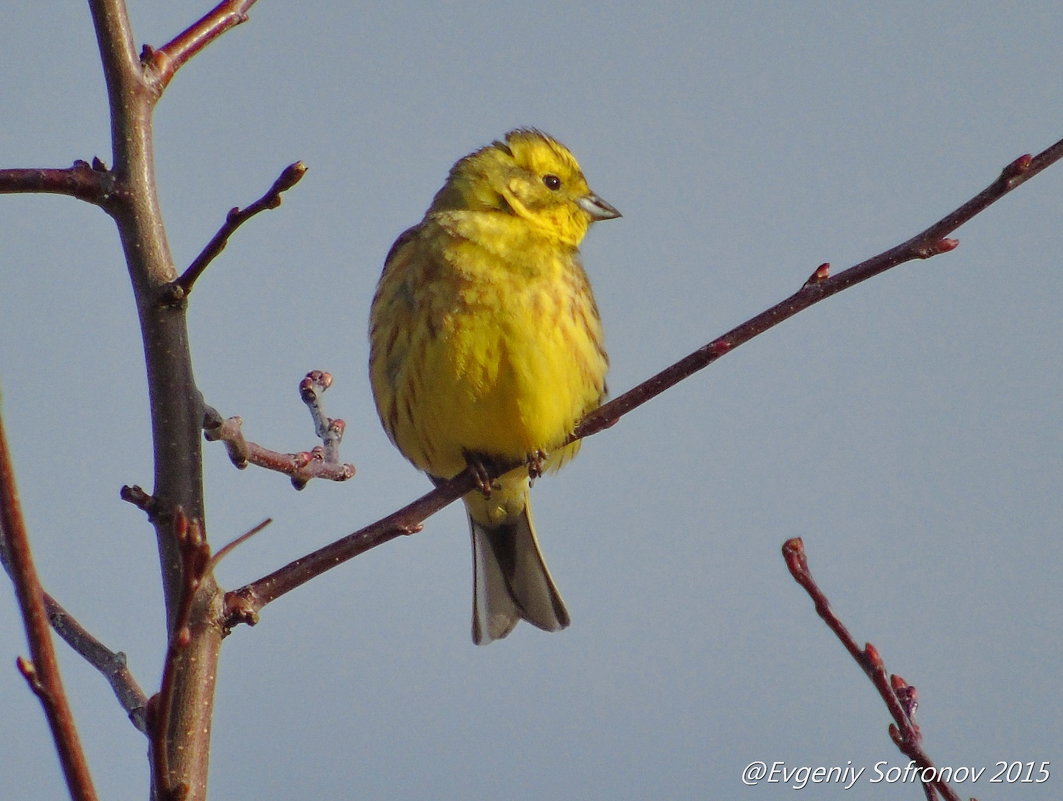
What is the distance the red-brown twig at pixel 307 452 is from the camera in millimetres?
3213

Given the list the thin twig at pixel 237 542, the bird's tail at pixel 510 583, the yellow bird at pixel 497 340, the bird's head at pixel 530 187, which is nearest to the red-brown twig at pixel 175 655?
the thin twig at pixel 237 542

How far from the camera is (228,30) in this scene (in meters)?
3.03

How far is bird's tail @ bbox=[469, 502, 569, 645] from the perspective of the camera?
18.6 feet

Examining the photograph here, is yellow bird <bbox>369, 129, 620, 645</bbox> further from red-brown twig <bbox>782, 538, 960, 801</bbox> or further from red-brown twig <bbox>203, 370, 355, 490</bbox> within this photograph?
red-brown twig <bbox>782, 538, 960, 801</bbox>

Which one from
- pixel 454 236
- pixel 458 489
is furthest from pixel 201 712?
pixel 454 236

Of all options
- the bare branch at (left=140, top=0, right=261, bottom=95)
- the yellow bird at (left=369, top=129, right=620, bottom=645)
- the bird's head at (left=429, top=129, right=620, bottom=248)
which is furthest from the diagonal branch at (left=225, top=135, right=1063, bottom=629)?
Result: the bird's head at (left=429, top=129, right=620, bottom=248)

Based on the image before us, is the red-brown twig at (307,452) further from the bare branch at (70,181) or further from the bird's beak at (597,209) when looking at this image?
A: the bird's beak at (597,209)

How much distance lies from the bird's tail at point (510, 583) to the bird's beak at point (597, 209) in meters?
1.25

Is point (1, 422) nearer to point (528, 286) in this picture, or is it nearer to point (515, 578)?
point (528, 286)

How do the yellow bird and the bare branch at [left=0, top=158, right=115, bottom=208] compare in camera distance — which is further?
the yellow bird

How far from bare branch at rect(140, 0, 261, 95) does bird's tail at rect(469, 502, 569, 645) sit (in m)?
3.09

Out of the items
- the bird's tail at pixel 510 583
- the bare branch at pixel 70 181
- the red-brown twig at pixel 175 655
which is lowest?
the red-brown twig at pixel 175 655

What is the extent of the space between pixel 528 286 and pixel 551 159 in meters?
1.11

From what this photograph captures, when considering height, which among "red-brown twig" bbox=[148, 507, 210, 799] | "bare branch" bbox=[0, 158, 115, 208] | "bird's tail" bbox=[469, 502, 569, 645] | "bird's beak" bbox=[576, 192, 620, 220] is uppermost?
"bird's beak" bbox=[576, 192, 620, 220]
